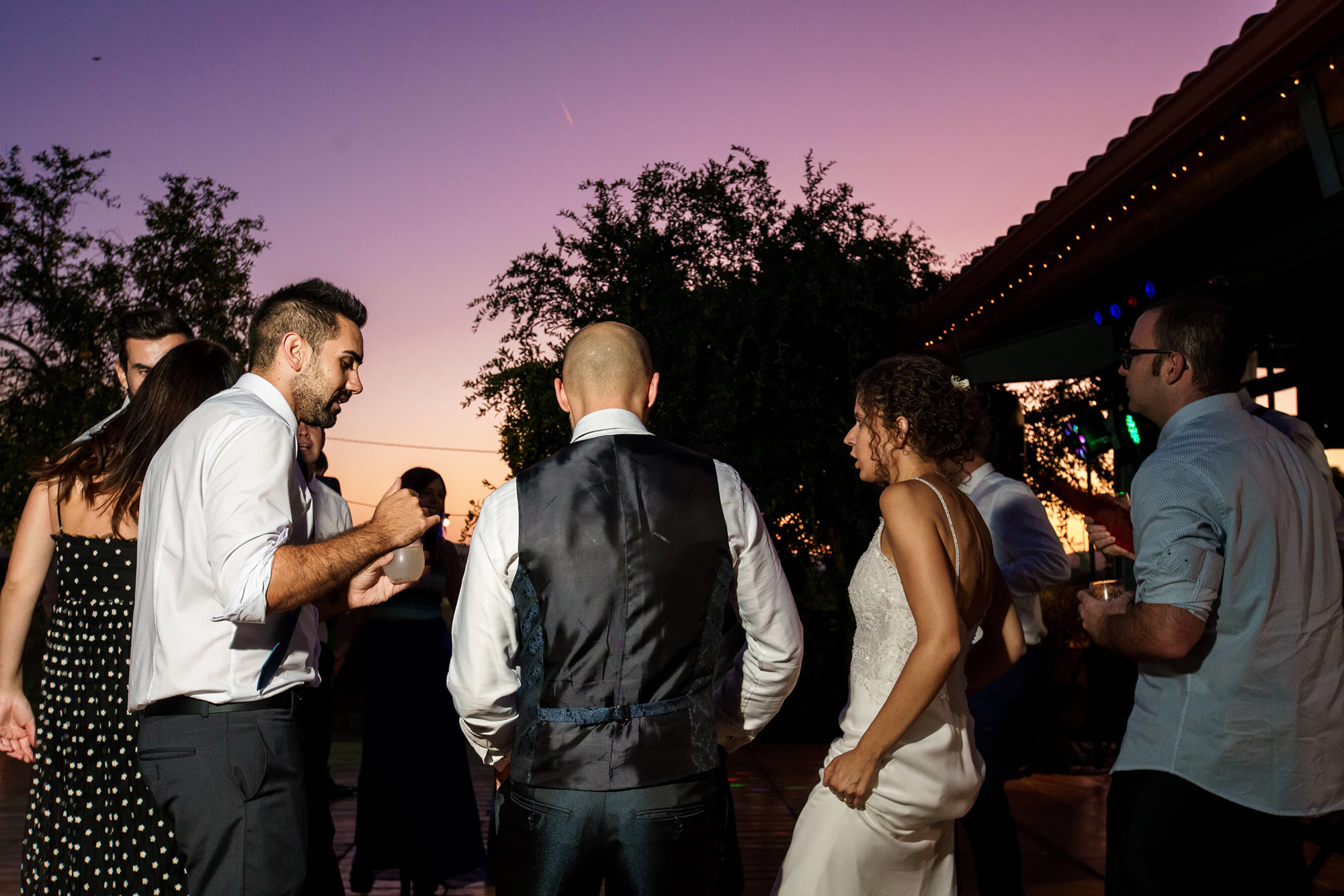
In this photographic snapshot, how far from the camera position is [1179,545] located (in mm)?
1949

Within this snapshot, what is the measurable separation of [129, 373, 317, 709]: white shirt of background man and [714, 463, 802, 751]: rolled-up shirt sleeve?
34.2 inches

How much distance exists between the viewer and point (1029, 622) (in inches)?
137

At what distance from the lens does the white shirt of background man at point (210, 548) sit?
71.0 inches

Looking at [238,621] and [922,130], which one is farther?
[922,130]

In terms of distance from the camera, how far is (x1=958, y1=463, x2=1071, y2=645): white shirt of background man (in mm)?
3424

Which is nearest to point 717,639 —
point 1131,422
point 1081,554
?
point 1131,422

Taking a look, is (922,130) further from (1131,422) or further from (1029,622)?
(1029,622)

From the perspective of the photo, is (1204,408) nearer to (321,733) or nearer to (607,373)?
(607,373)

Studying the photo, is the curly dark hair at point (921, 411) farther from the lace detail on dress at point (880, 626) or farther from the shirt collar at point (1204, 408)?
the shirt collar at point (1204, 408)

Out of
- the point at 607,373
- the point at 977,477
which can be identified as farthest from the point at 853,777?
the point at 977,477

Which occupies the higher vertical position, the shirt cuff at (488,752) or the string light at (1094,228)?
the string light at (1094,228)

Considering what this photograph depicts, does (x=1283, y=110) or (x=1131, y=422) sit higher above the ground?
(x=1283, y=110)

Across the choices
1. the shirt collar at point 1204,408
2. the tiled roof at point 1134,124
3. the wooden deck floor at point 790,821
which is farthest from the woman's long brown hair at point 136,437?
the tiled roof at point 1134,124

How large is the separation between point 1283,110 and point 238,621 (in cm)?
335
